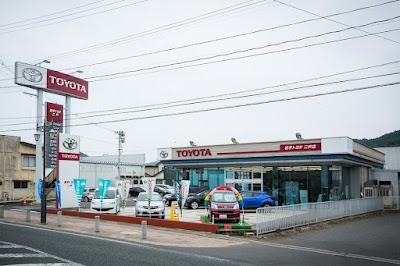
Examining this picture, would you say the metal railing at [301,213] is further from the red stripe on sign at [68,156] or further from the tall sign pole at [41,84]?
the tall sign pole at [41,84]

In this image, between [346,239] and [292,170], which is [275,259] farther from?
[292,170]

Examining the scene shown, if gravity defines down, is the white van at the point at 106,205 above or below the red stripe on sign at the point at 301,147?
below

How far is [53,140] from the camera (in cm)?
4084

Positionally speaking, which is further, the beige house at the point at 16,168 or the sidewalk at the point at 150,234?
the beige house at the point at 16,168

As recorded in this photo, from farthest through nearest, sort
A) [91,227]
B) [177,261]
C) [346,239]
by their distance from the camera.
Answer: [91,227], [346,239], [177,261]

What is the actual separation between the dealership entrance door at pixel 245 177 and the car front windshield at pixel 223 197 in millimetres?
11934

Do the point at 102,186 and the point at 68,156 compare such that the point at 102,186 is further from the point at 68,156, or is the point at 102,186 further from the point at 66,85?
the point at 66,85

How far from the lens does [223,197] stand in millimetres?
21266

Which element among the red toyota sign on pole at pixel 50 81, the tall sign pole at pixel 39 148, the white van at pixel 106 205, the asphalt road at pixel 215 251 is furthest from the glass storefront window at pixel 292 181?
the red toyota sign on pole at pixel 50 81

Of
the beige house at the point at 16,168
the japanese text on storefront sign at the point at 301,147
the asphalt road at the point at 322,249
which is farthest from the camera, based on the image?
the beige house at the point at 16,168

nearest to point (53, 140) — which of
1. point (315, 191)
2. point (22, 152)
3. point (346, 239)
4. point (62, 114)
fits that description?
point (62, 114)

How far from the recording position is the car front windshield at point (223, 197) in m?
21.0

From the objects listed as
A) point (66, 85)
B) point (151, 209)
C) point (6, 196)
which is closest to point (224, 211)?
point (151, 209)

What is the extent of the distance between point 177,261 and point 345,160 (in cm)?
2178
